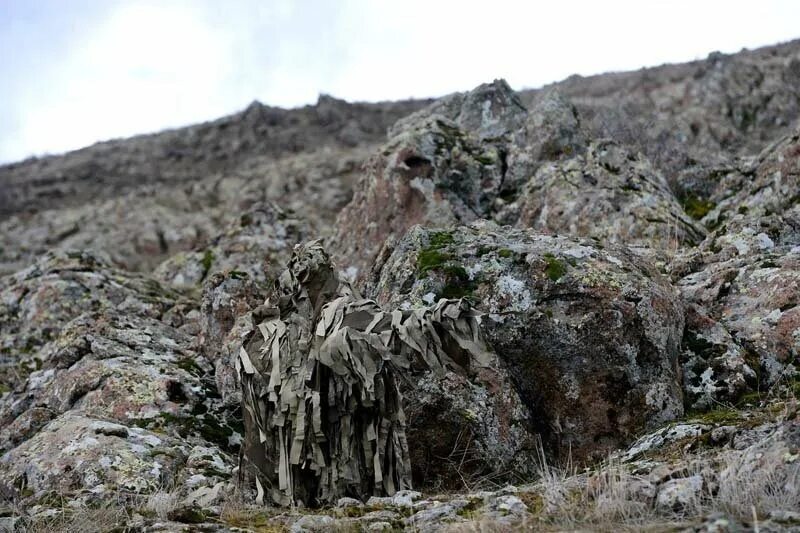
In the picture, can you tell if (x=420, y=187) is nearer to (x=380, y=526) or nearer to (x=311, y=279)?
(x=311, y=279)

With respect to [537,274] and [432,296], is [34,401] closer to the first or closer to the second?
[432,296]

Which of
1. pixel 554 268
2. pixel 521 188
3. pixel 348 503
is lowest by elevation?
pixel 348 503

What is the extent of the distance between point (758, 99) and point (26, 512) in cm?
3747

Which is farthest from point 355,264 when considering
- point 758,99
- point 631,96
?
point 631,96

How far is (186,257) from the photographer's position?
16.4 meters

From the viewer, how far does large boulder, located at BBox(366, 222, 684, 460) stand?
732cm

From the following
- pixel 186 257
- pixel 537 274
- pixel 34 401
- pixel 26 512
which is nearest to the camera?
pixel 26 512

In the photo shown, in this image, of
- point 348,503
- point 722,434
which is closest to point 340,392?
point 348,503

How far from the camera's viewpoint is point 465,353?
6.01m

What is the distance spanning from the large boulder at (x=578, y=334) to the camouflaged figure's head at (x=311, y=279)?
38.2 inches

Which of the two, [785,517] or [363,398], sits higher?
[363,398]

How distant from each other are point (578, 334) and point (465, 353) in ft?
5.83

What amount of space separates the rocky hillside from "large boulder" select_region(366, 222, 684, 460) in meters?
0.02

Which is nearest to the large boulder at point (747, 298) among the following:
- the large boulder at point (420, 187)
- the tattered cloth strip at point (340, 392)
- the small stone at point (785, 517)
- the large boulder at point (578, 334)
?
the large boulder at point (578, 334)
